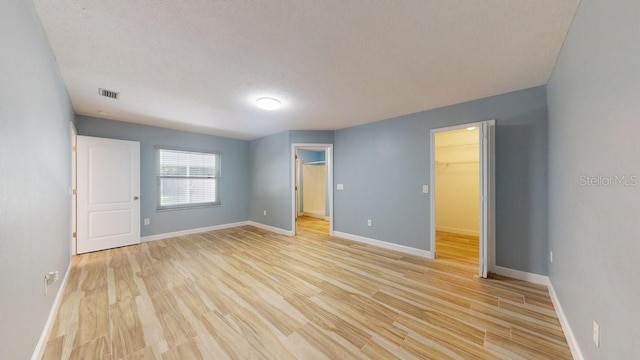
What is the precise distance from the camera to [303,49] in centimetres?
188

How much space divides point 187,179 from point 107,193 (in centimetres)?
140

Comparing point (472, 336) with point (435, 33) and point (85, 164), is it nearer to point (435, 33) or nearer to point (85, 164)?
point (435, 33)

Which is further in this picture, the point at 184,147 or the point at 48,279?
the point at 184,147

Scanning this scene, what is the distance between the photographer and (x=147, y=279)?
108 inches

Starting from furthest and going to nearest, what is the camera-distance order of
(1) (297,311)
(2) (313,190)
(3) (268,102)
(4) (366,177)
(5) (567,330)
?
(2) (313,190), (4) (366,177), (3) (268,102), (1) (297,311), (5) (567,330)

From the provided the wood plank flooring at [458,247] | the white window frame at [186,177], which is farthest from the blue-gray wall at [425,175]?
the white window frame at [186,177]

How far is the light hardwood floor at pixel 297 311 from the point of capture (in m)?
1.61

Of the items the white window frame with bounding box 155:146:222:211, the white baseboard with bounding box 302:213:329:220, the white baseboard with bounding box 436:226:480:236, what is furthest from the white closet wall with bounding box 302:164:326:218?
the white baseboard with bounding box 436:226:480:236

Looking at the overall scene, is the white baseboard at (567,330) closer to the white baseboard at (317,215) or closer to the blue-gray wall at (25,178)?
the blue-gray wall at (25,178)

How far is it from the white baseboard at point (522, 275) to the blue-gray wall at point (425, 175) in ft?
0.19

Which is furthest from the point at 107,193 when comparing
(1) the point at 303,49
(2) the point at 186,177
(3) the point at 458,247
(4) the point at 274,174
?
(3) the point at 458,247

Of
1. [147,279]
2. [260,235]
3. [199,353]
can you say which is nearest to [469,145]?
[260,235]

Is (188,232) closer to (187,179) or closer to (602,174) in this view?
(187,179)

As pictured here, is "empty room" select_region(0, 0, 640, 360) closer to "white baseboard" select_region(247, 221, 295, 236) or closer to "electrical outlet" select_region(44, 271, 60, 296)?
"electrical outlet" select_region(44, 271, 60, 296)
